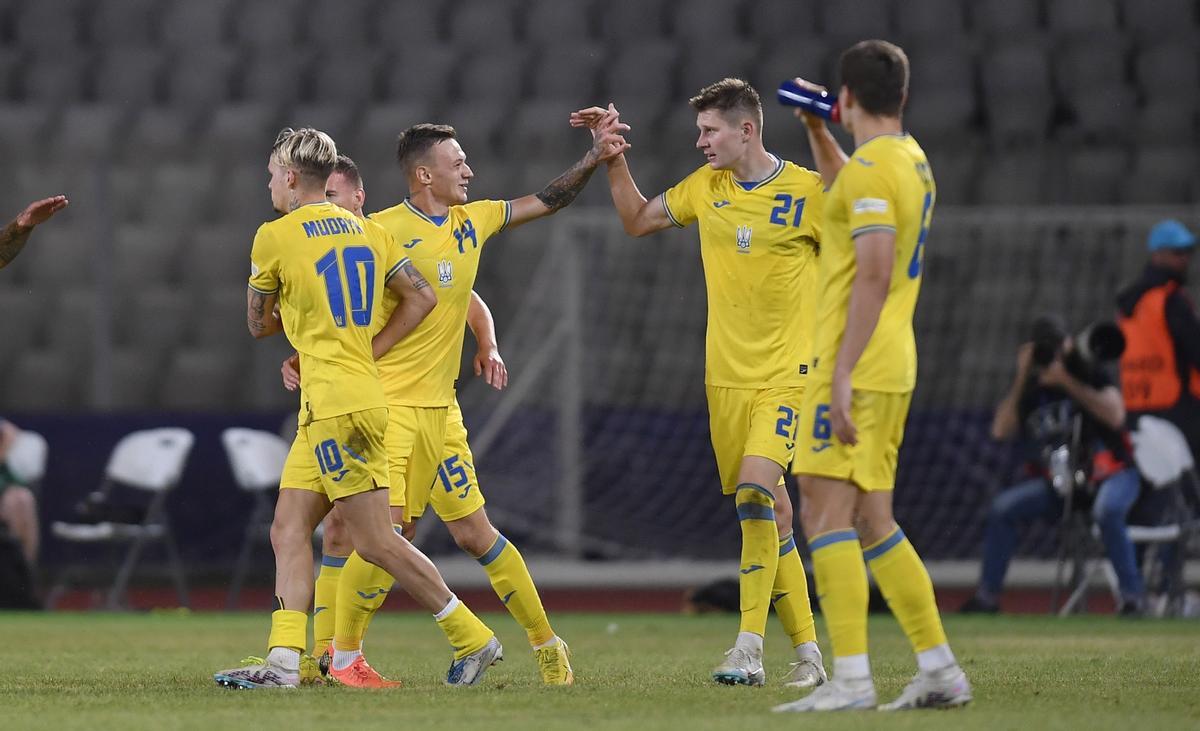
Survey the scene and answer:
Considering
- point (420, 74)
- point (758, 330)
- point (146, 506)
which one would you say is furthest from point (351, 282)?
point (420, 74)

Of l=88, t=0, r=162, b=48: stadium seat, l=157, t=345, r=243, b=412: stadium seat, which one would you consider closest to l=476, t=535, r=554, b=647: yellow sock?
l=157, t=345, r=243, b=412: stadium seat

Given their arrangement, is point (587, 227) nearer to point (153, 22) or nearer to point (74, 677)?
point (153, 22)

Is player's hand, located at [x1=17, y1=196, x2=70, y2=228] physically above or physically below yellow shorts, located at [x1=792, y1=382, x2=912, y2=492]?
above

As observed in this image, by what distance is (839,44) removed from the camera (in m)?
15.7

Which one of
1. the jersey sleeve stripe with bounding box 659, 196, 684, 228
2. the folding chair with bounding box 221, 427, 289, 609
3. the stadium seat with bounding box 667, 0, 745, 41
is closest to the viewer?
the jersey sleeve stripe with bounding box 659, 196, 684, 228

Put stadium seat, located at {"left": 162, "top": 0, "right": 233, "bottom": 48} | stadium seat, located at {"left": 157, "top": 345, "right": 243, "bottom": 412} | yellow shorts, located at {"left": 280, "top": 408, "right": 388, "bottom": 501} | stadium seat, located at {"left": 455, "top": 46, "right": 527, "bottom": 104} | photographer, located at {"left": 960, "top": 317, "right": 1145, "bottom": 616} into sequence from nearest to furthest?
yellow shorts, located at {"left": 280, "top": 408, "right": 388, "bottom": 501} → photographer, located at {"left": 960, "top": 317, "right": 1145, "bottom": 616} → stadium seat, located at {"left": 157, "top": 345, "right": 243, "bottom": 412} → stadium seat, located at {"left": 455, "top": 46, "right": 527, "bottom": 104} → stadium seat, located at {"left": 162, "top": 0, "right": 233, "bottom": 48}

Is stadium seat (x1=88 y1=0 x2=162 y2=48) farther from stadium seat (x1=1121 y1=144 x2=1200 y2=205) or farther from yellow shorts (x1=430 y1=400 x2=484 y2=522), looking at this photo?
yellow shorts (x1=430 y1=400 x2=484 y2=522)

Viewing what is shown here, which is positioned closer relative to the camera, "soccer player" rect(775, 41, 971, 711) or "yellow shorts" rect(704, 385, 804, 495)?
"soccer player" rect(775, 41, 971, 711)

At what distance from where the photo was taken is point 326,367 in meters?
5.92

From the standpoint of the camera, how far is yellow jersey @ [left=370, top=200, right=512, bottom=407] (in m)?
6.40

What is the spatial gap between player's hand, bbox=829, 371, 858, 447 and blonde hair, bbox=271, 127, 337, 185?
2.02m

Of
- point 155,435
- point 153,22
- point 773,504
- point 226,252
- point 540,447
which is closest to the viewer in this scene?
point 773,504

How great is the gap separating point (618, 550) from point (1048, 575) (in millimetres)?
2991

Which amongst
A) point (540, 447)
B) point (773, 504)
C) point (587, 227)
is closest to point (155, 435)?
point (540, 447)
